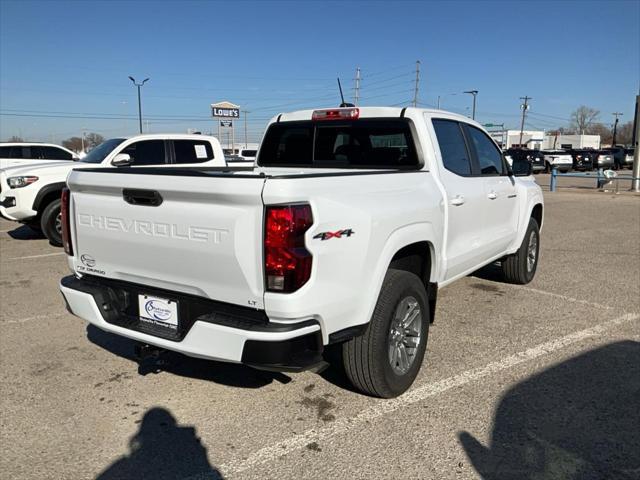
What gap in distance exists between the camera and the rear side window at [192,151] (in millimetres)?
9820

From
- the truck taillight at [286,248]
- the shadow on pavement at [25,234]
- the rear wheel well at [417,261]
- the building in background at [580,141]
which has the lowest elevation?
the shadow on pavement at [25,234]

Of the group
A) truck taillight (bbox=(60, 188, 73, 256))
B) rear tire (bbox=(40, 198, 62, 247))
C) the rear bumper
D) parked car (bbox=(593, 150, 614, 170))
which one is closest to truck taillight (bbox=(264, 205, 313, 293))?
A: the rear bumper

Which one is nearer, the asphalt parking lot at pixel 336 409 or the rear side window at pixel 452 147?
the asphalt parking lot at pixel 336 409

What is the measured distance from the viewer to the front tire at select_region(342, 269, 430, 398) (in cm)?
321

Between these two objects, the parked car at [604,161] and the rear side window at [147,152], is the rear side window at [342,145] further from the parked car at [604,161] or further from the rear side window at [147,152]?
the parked car at [604,161]

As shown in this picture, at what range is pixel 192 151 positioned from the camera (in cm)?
1000

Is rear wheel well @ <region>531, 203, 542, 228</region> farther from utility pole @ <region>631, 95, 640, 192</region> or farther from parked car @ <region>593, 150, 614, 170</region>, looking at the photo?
parked car @ <region>593, 150, 614, 170</region>

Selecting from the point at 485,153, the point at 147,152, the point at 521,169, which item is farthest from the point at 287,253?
the point at 147,152

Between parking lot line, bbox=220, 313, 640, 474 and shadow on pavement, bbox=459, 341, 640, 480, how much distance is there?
0.28 metres

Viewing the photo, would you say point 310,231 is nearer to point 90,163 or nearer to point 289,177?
point 289,177

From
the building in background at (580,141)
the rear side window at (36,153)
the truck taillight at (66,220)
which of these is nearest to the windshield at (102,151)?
the rear side window at (36,153)

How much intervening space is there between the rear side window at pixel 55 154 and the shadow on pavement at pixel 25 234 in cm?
240

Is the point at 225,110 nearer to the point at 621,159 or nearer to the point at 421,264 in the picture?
the point at 621,159

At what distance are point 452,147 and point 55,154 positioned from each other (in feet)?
38.5
